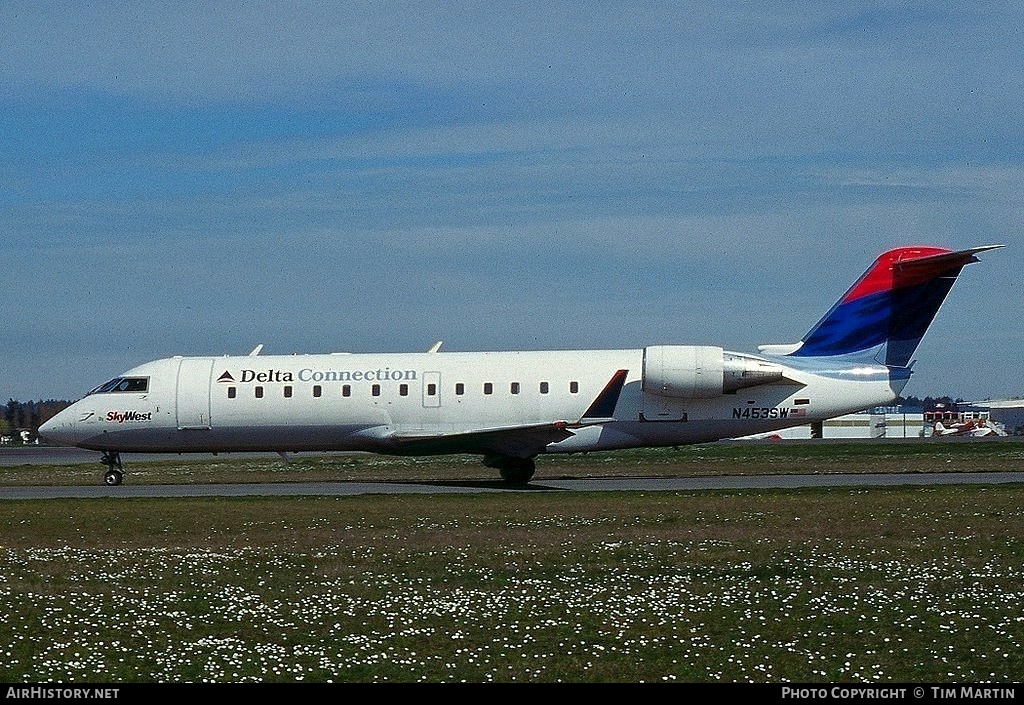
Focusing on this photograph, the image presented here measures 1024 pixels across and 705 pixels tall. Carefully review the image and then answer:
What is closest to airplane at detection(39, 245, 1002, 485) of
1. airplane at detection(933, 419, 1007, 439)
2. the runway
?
the runway

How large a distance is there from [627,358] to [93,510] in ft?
50.2

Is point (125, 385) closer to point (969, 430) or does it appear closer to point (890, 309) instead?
point (890, 309)

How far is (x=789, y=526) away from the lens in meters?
21.7

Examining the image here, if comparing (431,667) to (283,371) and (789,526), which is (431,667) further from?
(283,371)

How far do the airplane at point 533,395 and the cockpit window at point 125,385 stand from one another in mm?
74

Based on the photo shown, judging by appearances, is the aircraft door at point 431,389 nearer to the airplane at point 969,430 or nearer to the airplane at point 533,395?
the airplane at point 533,395

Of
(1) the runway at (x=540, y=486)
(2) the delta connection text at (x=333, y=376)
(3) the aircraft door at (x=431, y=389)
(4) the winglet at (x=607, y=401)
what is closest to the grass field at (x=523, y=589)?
(1) the runway at (x=540, y=486)

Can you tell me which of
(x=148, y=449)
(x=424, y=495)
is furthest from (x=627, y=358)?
(x=148, y=449)

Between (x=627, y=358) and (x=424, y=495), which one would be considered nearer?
(x=424, y=495)

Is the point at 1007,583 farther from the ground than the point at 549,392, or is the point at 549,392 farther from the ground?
the point at 549,392

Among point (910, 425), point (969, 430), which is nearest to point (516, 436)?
point (969, 430)
